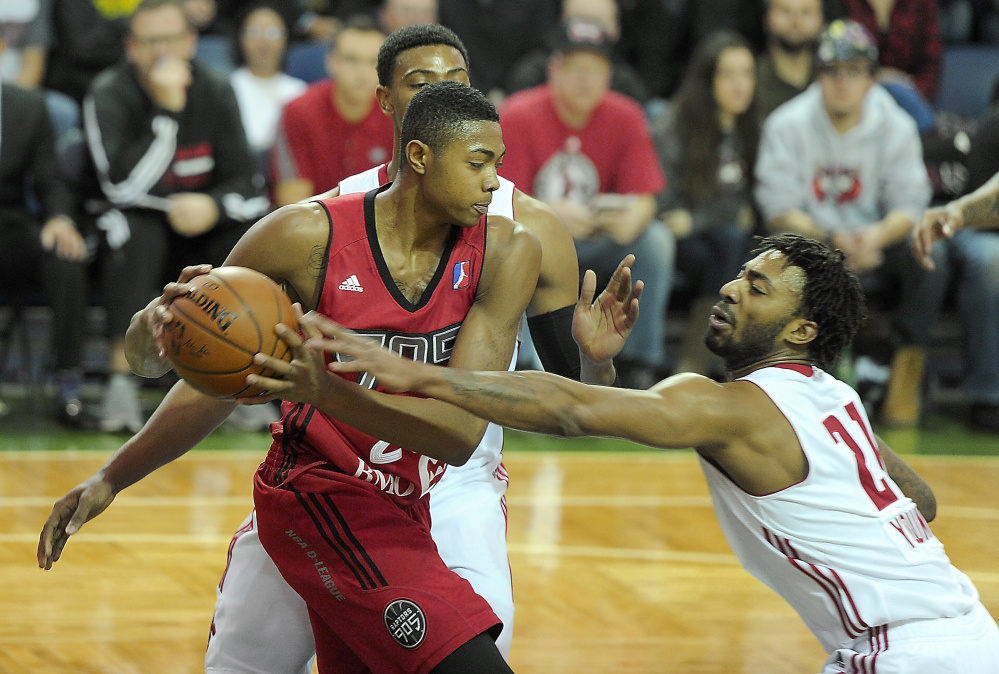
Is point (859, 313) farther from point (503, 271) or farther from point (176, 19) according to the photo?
point (176, 19)

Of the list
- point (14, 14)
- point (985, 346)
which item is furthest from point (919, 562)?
point (14, 14)

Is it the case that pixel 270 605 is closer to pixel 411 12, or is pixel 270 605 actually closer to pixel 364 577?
pixel 364 577

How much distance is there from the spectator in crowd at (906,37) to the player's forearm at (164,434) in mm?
6998

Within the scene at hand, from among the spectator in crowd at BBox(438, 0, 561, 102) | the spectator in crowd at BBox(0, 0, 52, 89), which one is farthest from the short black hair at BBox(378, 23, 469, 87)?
the spectator in crowd at BBox(0, 0, 52, 89)

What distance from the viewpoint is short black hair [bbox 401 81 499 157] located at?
3049 millimetres

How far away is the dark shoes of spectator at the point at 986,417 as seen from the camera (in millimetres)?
7871

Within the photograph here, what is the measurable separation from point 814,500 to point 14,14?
7244 mm

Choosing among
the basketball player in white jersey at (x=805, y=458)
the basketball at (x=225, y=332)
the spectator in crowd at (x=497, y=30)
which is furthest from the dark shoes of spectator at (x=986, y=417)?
the basketball at (x=225, y=332)

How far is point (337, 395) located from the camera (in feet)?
8.86

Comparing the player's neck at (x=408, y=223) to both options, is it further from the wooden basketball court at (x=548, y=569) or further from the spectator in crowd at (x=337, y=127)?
the spectator in crowd at (x=337, y=127)


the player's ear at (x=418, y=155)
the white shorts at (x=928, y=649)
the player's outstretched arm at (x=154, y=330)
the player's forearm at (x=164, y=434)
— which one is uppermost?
the player's ear at (x=418, y=155)

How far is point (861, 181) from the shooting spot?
799 cm

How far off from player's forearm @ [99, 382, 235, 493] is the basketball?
0.60 m

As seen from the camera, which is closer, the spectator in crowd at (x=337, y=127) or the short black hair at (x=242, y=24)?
the spectator in crowd at (x=337, y=127)
